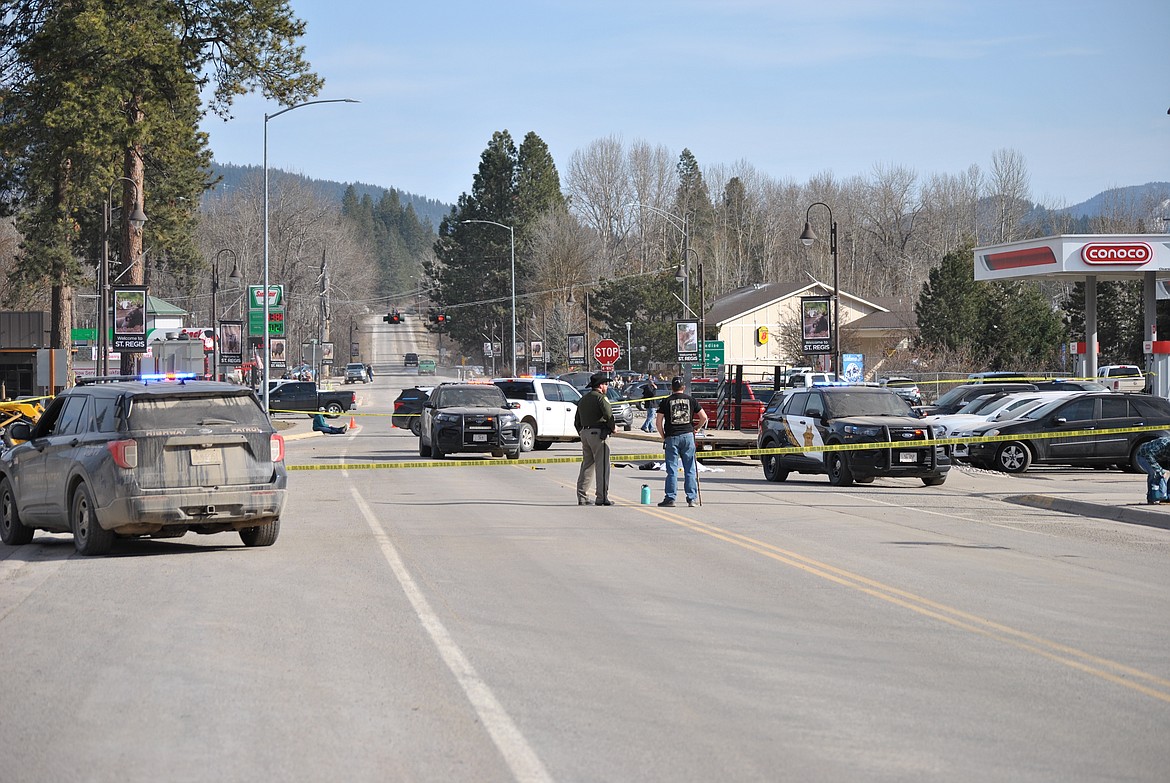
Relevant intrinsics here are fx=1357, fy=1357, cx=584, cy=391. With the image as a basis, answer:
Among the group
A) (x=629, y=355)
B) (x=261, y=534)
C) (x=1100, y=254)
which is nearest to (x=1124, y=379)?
(x=1100, y=254)

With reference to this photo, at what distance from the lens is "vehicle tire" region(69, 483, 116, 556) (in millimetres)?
14227

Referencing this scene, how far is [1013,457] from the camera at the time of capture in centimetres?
2772

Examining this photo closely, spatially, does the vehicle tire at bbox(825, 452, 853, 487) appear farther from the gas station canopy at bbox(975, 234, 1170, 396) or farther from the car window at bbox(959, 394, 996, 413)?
the gas station canopy at bbox(975, 234, 1170, 396)

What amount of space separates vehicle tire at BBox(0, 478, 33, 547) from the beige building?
78.1 metres

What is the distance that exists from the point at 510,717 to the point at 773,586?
5.33 metres

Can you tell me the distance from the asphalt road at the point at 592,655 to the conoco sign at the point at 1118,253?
30.0m

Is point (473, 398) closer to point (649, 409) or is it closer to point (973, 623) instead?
point (649, 409)

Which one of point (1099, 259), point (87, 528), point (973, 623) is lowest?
point (973, 623)

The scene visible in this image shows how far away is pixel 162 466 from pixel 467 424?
17729mm

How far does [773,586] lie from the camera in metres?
12.2

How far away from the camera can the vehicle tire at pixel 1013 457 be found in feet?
90.2

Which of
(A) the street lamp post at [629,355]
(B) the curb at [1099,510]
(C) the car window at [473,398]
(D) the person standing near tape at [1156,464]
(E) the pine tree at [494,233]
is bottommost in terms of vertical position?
(B) the curb at [1099,510]

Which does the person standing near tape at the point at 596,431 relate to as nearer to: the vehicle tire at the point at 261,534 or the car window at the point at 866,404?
the vehicle tire at the point at 261,534

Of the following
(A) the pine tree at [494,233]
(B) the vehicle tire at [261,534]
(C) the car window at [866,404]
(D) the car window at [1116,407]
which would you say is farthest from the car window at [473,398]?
(A) the pine tree at [494,233]
